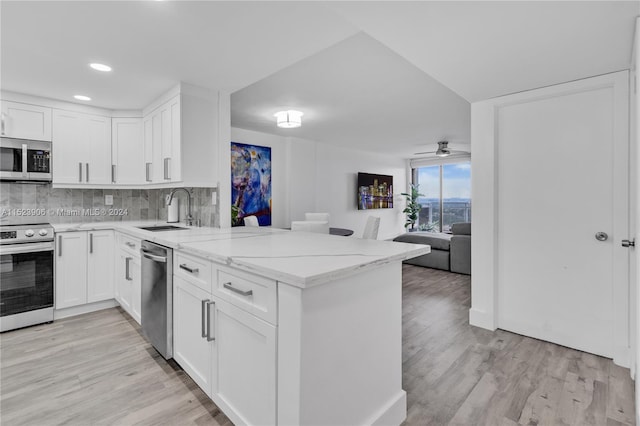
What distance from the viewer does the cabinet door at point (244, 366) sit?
1312 millimetres

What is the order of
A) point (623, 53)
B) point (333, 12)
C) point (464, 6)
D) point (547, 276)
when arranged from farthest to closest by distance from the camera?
1. point (547, 276)
2. point (623, 53)
3. point (333, 12)
4. point (464, 6)

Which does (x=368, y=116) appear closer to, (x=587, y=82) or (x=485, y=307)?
(x=587, y=82)

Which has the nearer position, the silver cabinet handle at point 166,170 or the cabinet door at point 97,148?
the silver cabinet handle at point 166,170

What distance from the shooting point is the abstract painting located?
195 inches

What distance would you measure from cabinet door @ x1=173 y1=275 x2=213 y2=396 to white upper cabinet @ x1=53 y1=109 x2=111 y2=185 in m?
2.20

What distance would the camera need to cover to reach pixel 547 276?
2.62 metres

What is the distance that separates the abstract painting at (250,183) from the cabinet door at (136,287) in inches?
86.8

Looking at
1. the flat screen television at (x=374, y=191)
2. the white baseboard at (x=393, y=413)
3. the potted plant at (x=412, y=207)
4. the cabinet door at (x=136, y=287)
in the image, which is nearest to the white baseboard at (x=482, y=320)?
the white baseboard at (x=393, y=413)

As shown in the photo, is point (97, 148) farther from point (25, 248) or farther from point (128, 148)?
point (25, 248)

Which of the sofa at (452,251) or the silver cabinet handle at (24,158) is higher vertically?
the silver cabinet handle at (24,158)

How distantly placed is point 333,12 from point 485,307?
2724mm

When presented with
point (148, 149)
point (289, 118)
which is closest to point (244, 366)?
point (148, 149)

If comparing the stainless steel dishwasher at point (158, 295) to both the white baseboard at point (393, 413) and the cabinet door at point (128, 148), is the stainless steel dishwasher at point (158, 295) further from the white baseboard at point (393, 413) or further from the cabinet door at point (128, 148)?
the cabinet door at point (128, 148)

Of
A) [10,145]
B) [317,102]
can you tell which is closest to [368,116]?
[317,102]
